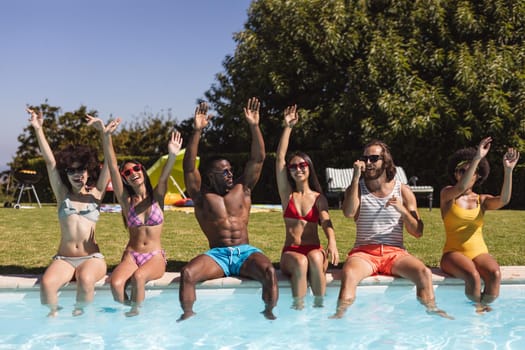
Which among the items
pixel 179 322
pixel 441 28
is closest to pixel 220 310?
pixel 179 322

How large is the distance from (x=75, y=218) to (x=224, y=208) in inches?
58.8

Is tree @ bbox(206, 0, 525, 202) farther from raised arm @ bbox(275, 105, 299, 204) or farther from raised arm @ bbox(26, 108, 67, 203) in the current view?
raised arm @ bbox(26, 108, 67, 203)

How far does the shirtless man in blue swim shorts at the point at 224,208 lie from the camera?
536 centimetres

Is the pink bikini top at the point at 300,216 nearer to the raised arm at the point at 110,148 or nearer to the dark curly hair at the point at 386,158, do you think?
the dark curly hair at the point at 386,158

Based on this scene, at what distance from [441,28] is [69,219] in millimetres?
17250

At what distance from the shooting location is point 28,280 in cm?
557

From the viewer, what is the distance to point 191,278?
16.6ft

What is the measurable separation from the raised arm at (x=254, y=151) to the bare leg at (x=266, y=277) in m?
0.84

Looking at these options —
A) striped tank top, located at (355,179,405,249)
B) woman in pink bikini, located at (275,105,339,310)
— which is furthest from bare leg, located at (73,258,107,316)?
striped tank top, located at (355,179,405,249)

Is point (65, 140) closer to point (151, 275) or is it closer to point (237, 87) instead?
point (237, 87)

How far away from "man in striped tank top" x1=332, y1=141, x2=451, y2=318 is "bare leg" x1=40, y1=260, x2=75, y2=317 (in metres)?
2.72

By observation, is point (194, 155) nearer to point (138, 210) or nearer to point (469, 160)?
point (138, 210)

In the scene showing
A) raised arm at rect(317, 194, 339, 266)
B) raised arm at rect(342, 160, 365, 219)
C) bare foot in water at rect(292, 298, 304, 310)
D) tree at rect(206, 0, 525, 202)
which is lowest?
bare foot in water at rect(292, 298, 304, 310)

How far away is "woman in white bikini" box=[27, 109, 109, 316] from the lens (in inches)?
205
